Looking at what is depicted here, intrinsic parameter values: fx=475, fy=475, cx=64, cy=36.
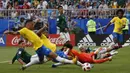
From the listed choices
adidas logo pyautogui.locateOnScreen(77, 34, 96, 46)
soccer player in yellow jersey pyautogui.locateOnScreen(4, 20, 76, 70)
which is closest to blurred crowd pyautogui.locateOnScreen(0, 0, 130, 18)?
adidas logo pyautogui.locateOnScreen(77, 34, 96, 46)

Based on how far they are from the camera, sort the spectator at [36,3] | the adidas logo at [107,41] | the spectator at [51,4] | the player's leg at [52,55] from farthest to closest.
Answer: the spectator at [36,3] → the spectator at [51,4] → the adidas logo at [107,41] → the player's leg at [52,55]

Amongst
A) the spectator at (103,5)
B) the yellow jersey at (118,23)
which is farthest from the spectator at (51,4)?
the yellow jersey at (118,23)

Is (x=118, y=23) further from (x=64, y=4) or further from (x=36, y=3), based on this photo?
(x=36, y=3)

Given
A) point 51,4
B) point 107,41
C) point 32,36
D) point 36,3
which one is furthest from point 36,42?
point 36,3

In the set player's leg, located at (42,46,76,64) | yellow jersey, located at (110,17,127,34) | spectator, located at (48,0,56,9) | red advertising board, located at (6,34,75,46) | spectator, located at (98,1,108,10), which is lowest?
red advertising board, located at (6,34,75,46)

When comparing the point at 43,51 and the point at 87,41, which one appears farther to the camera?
the point at 87,41

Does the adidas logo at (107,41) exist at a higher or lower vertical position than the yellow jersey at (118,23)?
lower

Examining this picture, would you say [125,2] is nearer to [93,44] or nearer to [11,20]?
[93,44]

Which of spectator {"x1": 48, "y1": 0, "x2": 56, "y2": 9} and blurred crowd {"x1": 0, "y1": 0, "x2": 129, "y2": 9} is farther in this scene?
spectator {"x1": 48, "y1": 0, "x2": 56, "y2": 9}

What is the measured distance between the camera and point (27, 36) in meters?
15.7

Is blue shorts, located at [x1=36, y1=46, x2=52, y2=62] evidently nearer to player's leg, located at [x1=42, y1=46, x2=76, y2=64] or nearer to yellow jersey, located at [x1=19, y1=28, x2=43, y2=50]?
player's leg, located at [x1=42, y1=46, x2=76, y2=64]

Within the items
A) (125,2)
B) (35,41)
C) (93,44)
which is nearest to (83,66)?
(35,41)

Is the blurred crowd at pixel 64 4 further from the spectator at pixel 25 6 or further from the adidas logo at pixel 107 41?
the adidas logo at pixel 107 41

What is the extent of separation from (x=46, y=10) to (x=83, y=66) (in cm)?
2128
